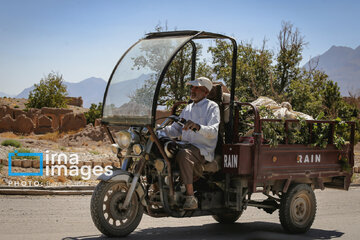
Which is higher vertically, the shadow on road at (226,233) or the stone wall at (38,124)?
the stone wall at (38,124)

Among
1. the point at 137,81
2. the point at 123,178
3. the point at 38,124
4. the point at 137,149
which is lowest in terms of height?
the point at 38,124

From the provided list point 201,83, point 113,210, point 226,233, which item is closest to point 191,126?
point 201,83

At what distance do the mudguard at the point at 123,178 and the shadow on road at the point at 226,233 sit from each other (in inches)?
22.7

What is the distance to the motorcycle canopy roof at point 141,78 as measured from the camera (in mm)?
6836

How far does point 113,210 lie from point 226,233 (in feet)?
6.56

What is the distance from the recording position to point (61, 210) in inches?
379

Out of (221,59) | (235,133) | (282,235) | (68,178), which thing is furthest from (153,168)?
(221,59)

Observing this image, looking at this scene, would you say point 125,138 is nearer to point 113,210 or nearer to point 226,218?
point 113,210

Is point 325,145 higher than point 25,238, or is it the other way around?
point 325,145

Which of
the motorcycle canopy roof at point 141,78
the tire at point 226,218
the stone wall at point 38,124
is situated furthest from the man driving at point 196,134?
the stone wall at point 38,124

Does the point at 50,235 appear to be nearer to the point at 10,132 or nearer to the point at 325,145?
the point at 325,145

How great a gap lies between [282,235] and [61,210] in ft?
13.0

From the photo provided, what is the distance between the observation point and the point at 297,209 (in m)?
8.46

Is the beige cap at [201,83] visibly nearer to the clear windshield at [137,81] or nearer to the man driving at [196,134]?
the man driving at [196,134]
